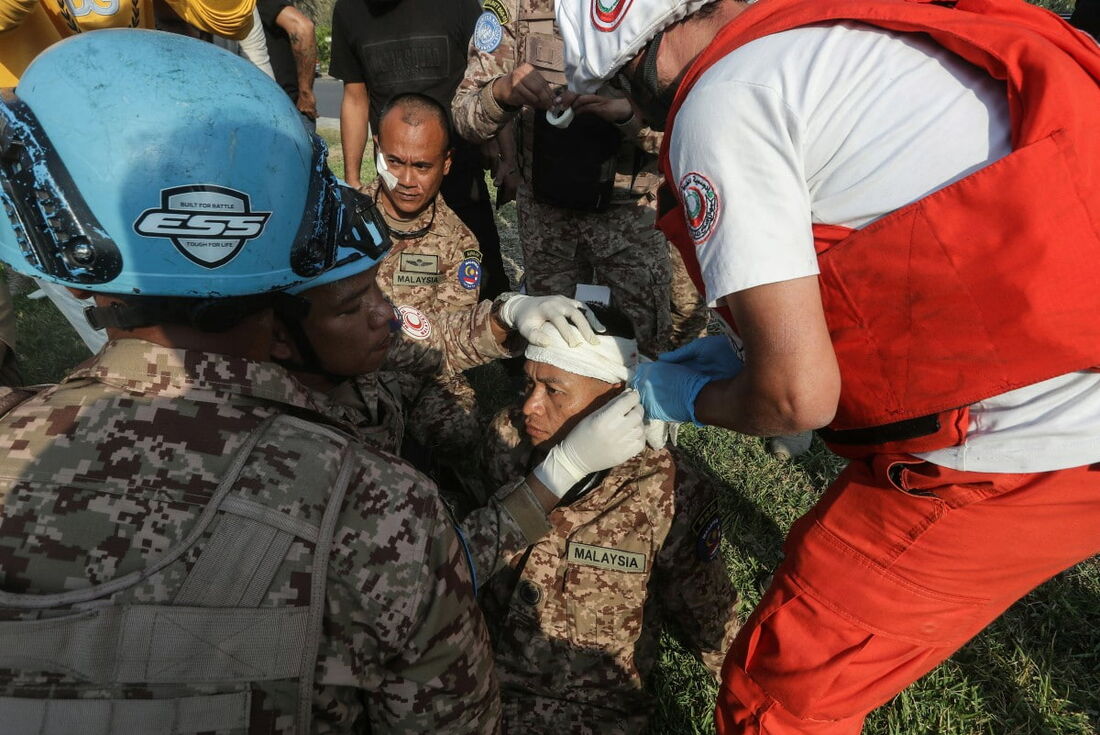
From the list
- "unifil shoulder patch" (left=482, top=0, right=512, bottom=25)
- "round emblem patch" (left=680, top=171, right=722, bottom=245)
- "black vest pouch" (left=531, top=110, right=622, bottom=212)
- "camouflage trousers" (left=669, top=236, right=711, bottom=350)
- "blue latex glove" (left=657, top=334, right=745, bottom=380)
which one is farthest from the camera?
"camouflage trousers" (left=669, top=236, right=711, bottom=350)

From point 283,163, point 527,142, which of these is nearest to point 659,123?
point 283,163

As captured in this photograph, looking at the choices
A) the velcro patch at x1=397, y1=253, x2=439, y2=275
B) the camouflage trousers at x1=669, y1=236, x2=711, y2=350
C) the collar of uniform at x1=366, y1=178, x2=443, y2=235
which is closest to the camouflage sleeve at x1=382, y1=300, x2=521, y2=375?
the velcro patch at x1=397, y1=253, x2=439, y2=275

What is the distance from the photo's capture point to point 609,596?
2.67m

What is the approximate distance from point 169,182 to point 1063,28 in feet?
6.46

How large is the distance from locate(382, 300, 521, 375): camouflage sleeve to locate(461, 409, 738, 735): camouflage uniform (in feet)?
3.34

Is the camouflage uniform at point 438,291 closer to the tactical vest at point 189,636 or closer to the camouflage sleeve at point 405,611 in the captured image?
the camouflage sleeve at point 405,611

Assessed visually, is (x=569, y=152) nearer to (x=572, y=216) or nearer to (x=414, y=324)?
(x=572, y=216)

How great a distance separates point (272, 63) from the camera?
662 cm

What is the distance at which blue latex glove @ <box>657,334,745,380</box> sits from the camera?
2.41 metres

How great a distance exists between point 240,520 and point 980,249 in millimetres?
1546

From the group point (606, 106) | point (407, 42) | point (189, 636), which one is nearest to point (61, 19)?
point (407, 42)

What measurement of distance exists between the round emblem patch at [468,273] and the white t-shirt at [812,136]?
3282 mm

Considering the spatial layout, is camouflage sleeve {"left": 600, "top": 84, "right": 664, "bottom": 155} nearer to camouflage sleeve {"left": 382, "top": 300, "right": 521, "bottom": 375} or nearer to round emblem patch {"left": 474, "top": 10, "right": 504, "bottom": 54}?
round emblem patch {"left": 474, "top": 10, "right": 504, "bottom": 54}

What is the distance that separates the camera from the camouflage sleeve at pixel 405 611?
1257 mm
